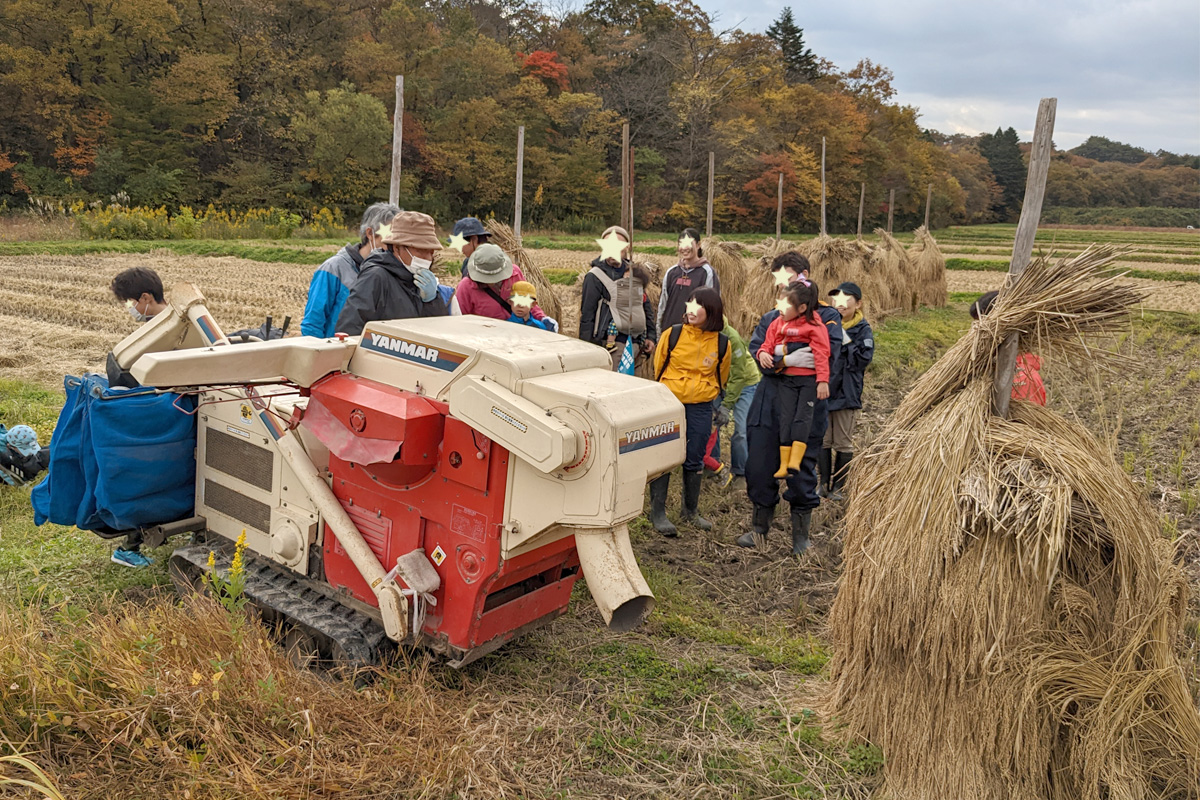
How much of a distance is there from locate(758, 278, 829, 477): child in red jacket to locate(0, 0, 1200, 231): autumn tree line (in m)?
34.6

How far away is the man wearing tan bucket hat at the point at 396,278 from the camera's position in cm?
435

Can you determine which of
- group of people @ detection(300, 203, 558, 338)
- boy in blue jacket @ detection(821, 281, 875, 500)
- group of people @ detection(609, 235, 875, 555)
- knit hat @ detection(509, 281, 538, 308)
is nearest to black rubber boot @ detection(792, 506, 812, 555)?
group of people @ detection(609, 235, 875, 555)

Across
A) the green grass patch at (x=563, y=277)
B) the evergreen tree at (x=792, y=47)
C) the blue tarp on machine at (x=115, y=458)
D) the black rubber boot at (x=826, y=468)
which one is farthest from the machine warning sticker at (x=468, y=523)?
the evergreen tree at (x=792, y=47)

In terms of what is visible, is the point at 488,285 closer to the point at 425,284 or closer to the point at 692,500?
the point at 425,284

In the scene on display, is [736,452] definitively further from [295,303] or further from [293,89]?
[293,89]

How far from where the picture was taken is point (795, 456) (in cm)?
569

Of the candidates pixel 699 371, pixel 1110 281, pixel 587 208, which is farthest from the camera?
pixel 587 208

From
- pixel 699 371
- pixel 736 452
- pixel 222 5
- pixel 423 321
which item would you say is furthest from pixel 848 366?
pixel 222 5

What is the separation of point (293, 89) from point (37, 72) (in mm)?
10267

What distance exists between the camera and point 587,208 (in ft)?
146

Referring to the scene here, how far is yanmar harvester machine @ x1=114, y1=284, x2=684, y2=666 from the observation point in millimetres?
3262

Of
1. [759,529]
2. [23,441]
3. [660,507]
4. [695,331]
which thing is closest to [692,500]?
[660,507]

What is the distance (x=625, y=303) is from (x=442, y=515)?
3705mm

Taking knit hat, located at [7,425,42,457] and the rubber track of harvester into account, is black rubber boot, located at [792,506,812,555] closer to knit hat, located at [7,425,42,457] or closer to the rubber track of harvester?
the rubber track of harvester
